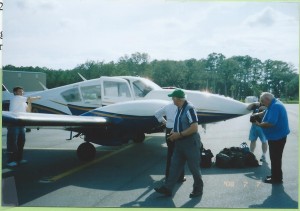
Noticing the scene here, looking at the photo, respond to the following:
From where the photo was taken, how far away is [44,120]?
6102 mm

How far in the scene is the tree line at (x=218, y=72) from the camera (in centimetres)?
5920

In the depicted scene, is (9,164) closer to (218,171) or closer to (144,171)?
(144,171)

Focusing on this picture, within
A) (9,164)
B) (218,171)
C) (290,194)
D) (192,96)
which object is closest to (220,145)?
(192,96)

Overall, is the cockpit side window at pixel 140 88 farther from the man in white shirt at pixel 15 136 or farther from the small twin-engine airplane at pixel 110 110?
the man in white shirt at pixel 15 136

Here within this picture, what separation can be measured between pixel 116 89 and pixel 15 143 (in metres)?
3.35

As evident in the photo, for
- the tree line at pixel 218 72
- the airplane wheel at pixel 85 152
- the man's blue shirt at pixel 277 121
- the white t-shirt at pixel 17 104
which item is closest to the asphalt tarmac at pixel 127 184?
the airplane wheel at pixel 85 152

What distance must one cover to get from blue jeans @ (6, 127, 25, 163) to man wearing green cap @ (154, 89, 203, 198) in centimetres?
436

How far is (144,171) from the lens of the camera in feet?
23.8

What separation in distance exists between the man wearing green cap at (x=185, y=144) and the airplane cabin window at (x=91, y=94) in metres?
4.70

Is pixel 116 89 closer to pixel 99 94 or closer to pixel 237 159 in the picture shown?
pixel 99 94

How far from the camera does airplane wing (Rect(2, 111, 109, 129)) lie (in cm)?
528

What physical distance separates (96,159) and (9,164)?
2.26 m

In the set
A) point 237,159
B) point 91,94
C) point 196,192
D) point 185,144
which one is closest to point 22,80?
point 91,94

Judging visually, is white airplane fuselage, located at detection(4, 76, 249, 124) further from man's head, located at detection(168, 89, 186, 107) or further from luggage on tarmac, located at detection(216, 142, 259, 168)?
man's head, located at detection(168, 89, 186, 107)
